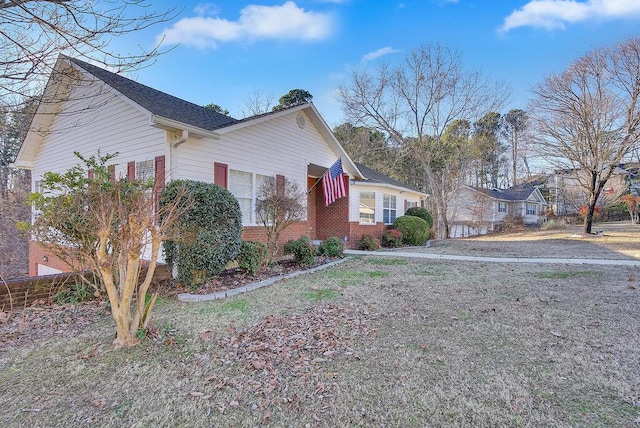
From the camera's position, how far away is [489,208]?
95.9 feet

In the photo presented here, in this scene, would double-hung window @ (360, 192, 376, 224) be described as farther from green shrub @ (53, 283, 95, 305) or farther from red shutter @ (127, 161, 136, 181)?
green shrub @ (53, 283, 95, 305)

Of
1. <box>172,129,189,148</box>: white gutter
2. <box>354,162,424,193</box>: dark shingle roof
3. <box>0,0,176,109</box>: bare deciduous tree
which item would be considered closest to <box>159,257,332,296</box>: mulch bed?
<box>172,129,189,148</box>: white gutter

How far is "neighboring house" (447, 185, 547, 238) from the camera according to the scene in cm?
2652

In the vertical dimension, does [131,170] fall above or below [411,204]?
above

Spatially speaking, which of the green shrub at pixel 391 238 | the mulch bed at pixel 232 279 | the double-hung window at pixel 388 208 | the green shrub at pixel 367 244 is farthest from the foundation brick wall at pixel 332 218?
the mulch bed at pixel 232 279

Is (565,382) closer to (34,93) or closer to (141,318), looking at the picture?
(141,318)

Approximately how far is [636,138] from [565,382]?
18116 millimetres

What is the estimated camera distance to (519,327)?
4.27m

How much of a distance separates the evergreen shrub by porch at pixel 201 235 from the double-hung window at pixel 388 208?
10.7m

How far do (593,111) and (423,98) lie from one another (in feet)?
29.3

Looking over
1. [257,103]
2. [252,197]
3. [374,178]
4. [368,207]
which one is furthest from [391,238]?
[257,103]

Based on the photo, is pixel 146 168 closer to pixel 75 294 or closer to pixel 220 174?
pixel 220 174

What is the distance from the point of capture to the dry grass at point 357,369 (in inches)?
99.1

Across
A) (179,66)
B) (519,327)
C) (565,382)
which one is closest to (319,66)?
(179,66)
